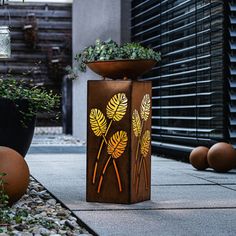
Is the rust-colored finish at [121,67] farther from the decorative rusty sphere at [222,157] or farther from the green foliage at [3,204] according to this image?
the decorative rusty sphere at [222,157]

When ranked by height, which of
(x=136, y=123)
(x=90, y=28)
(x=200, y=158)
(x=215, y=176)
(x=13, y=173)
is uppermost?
(x=90, y=28)

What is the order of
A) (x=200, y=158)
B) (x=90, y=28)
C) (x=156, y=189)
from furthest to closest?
(x=90, y=28)
(x=200, y=158)
(x=156, y=189)

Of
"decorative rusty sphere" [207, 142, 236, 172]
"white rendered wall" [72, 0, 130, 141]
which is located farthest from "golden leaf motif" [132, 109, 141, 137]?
"white rendered wall" [72, 0, 130, 141]

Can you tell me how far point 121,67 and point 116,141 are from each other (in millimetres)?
446

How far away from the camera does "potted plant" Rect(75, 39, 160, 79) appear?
418 centimetres

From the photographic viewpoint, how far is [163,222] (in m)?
3.49

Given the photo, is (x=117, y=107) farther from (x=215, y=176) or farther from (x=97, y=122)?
(x=215, y=176)

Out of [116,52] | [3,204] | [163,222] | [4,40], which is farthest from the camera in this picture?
[4,40]

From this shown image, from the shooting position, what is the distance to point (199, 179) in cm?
A: 567

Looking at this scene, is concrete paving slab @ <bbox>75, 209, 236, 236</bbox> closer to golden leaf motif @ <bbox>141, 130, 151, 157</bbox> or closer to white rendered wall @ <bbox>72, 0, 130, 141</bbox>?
golden leaf motif @ <bbox>141, 130, 151, 157</bbox>

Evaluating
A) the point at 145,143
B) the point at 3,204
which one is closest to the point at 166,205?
the point at 145,143

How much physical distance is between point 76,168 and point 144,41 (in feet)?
9.61

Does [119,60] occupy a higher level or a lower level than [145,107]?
higher

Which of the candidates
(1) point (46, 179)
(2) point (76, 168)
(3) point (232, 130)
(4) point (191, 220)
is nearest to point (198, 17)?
(3) point (232, 130)
